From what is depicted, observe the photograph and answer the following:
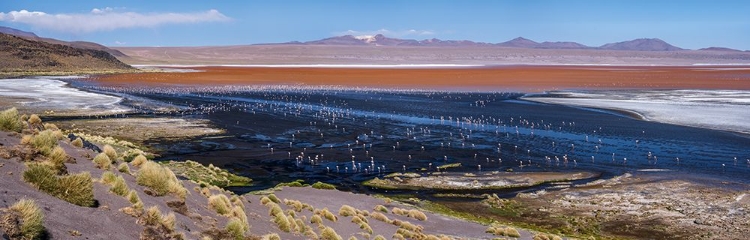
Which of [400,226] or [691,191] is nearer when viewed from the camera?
[400,226]

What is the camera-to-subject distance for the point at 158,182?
12484 mm

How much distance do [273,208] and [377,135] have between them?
24.2 meters

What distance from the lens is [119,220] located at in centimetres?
959

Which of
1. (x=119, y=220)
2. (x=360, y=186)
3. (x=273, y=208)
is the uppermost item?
(x=119, y=220)

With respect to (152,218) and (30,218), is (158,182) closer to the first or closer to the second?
(152,218)

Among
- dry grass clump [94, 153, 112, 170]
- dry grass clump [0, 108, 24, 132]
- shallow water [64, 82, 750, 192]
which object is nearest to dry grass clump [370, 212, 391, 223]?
shallow water [64, 82, 750, 192]

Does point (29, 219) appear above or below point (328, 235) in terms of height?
above

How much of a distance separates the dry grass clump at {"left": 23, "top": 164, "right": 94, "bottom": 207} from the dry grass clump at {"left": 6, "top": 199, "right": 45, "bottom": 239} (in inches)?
61.0

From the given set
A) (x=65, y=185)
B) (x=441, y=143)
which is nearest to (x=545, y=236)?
(x=65, y=185)

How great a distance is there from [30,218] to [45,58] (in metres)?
128

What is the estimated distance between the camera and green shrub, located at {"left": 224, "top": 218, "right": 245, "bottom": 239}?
11027 mm

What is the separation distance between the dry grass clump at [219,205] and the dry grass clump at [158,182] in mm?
638

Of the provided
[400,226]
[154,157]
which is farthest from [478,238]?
[154,157]

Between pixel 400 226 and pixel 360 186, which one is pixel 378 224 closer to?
pixel 400 226
